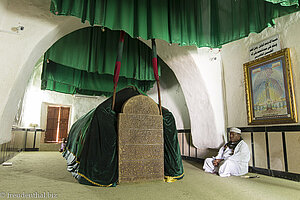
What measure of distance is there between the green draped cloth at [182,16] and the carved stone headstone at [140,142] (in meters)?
1.02

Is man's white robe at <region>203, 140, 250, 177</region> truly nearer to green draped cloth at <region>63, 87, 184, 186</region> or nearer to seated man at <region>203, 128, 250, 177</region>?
seated man at <region>203, 128, 250, 177</region>

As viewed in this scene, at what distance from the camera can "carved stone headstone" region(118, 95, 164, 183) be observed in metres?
2.51

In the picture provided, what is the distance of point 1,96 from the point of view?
2.12 m

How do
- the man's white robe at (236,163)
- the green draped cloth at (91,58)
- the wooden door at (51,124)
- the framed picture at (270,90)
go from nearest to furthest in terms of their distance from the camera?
the framed picture at (270,90)
the man's white robe at (236,163)
the green draped cloth at (91,58)
the wooden door at (51,124)

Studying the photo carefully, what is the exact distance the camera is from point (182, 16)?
303 centimetres

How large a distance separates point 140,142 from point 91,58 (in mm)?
2427

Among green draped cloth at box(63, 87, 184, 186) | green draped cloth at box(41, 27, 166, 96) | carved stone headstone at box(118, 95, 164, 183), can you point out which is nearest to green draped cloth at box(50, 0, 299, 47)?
→ carved stone headstone at box(118, 95, 164, 183)

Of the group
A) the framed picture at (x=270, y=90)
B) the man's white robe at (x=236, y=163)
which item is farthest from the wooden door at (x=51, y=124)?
the framed picture at (x=270, y=90)

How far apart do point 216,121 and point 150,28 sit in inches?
89.9

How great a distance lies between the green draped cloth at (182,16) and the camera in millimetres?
2369

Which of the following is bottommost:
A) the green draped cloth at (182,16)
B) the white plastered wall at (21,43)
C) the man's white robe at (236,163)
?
the man's white robe at (236,163)

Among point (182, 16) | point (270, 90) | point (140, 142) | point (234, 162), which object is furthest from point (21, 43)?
point (270, 90)

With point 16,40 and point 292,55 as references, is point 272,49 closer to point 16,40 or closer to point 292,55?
point 292,55

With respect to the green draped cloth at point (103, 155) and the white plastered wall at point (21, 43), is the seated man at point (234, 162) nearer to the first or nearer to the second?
the green draped cloth at point (103, 155)
